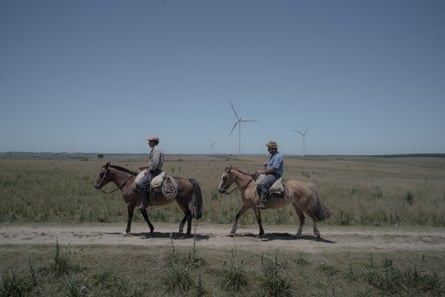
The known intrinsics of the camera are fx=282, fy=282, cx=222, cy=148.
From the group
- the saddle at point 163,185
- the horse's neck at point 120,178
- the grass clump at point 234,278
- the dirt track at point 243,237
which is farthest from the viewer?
the horse's neck at point 120,178

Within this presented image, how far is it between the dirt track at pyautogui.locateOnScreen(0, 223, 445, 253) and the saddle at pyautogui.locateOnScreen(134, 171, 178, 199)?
1.39 metres

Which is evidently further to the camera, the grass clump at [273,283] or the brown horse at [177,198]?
the brown horse at [177,198]

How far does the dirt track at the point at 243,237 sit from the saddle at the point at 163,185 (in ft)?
4.56

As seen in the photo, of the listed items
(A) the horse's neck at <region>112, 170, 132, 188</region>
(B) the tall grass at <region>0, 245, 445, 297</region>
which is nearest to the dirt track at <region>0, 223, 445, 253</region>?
(B) the tall grass at <region>0, 245, 445, 297</region>

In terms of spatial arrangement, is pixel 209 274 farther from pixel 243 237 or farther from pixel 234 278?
pixel 243 237

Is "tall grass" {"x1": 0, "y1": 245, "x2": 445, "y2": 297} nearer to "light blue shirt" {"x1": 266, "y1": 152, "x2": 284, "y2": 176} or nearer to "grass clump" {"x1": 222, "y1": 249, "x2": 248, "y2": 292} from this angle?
"grass clump" {"x1": 222, "y1": 249, "x2": 248, "y2": 292}

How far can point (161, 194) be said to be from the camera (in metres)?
9.29

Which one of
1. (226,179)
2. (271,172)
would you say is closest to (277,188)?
(271,172)

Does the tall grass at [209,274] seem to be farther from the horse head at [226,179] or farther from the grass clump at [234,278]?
the horse head at [226,179]

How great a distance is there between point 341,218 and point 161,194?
7.71 m

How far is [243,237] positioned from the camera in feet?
30.2

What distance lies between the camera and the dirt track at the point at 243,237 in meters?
8.24

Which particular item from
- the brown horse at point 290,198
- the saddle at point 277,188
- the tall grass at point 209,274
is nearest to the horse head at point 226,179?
the brown horse at point 290,198

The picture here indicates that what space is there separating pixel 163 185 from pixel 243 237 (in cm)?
311
